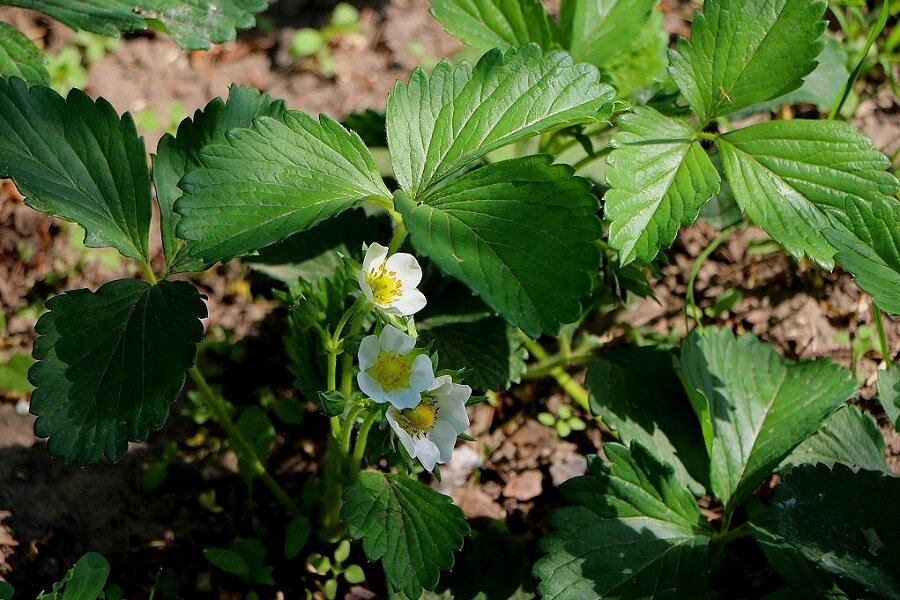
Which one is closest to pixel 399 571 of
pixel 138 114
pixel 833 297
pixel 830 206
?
pixel 830 206

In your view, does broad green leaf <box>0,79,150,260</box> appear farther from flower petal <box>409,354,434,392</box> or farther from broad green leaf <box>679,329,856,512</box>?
broad green leaf <box>679,329,856,512</box>

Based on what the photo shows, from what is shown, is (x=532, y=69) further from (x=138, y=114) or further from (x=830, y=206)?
(x=138, y=114)

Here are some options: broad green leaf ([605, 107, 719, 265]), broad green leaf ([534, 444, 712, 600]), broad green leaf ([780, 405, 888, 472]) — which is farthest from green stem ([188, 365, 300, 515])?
broad green leaf ([780, 405, 888, 472])

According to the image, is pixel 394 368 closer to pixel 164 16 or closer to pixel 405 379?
pixel 405 379

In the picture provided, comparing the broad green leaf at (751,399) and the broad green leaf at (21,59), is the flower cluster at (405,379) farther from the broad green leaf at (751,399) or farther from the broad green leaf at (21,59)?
the broad green leaf at (21,59)

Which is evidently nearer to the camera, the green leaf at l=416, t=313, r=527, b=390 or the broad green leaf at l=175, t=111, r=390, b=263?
the broad green leaf at l=175, t=111, r=390, b=263

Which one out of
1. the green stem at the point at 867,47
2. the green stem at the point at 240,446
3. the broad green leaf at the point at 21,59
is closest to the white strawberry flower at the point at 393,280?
the green stem at the point at 240,446
